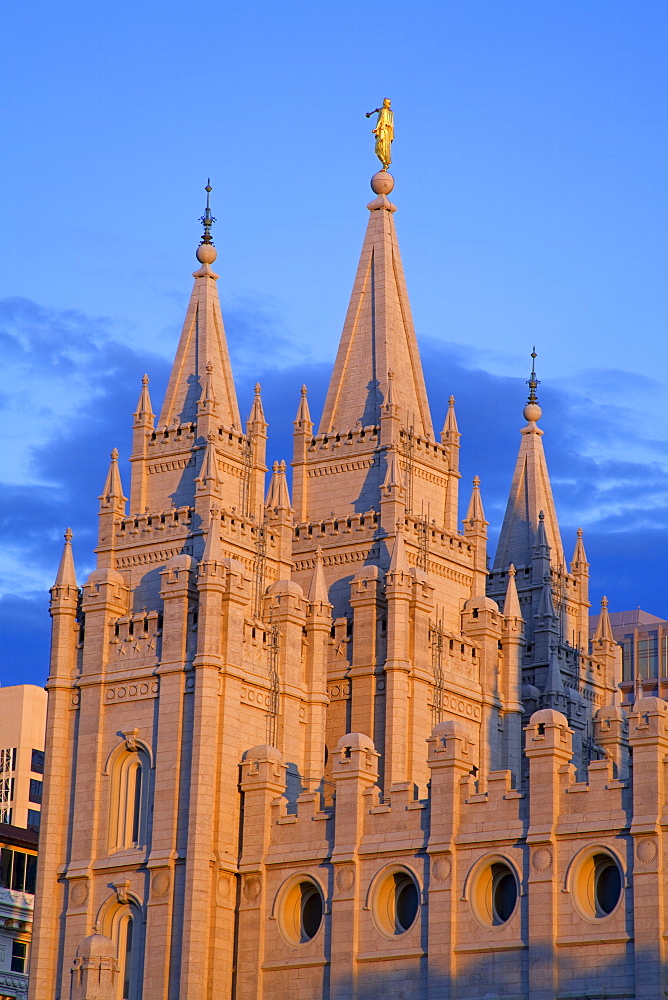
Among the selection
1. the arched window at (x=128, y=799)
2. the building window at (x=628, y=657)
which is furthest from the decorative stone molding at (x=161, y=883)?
the building window at (x=628, y=657)

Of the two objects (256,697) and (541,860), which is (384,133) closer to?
(256,697)

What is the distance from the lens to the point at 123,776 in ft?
221

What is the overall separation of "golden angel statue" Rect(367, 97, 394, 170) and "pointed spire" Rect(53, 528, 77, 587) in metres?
19.8

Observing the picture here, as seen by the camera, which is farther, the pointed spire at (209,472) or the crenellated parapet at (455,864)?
the pointed spire at (209,472)

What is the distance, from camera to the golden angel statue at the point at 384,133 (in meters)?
80.8

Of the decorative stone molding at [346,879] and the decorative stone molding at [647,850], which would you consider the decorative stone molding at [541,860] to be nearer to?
the decorative stone molding at [647,850]

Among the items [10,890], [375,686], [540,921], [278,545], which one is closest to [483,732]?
[375,686]

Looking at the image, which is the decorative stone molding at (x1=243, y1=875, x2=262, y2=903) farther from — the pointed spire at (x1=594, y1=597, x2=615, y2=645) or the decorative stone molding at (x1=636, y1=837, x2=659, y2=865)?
the pointed spire at (x1=594, y1=597, x2=615, y2=645)

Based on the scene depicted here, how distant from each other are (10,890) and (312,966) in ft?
72.6

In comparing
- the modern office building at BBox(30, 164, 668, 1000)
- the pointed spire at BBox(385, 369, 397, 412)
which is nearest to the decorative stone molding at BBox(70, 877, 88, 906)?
the modern office building at BBox(30, 164, 668, 1000)

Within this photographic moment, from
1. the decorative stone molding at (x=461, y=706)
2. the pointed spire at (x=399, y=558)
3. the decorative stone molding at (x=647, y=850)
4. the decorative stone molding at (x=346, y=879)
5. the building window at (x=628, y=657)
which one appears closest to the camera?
the decorative stone molding at (x=647, y=850)

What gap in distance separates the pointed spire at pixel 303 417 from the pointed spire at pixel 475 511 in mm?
6322

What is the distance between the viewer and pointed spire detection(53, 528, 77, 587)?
7056 centimetres

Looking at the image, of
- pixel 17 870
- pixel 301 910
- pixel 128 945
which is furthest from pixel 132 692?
pixel 17 870
